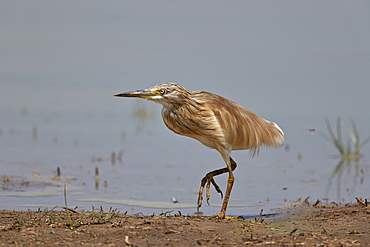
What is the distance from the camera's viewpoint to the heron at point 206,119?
264 inches

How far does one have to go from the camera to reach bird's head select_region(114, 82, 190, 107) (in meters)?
6.60

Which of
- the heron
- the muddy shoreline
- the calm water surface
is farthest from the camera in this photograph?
the calm water surface

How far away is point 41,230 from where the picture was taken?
17.4ft

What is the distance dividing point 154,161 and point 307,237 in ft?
20.6

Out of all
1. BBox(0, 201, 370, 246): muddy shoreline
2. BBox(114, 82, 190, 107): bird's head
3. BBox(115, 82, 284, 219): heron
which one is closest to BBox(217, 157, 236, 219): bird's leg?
BBox(115, 82, 284, 219): heron

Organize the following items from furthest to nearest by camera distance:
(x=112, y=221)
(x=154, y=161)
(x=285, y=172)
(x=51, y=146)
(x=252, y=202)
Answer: (x=51, y=146) → (x=154, y=161) → (x=285, y=172) → (x=252, y=202) → (x=112, y=221)

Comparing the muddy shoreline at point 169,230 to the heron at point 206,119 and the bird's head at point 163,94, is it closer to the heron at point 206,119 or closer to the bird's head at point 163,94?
the heron at point 206,119

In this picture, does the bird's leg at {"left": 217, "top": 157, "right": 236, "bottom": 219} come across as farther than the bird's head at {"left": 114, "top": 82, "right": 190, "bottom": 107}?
Yes

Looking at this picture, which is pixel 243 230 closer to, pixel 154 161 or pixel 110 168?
pixel 110 168

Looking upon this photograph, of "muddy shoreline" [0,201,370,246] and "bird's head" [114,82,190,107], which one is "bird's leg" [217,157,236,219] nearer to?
"muddy shoreline" [0,201,370,246]

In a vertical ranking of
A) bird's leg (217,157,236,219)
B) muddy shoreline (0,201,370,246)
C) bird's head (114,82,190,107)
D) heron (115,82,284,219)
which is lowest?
muddy shoreline (0,201,370,246)

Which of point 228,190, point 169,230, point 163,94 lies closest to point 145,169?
point 228,190

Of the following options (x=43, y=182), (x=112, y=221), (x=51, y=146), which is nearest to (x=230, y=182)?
(x=112, y=221)

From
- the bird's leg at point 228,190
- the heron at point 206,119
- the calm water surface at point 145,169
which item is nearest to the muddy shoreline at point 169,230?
the bird's leg at point 228,190
